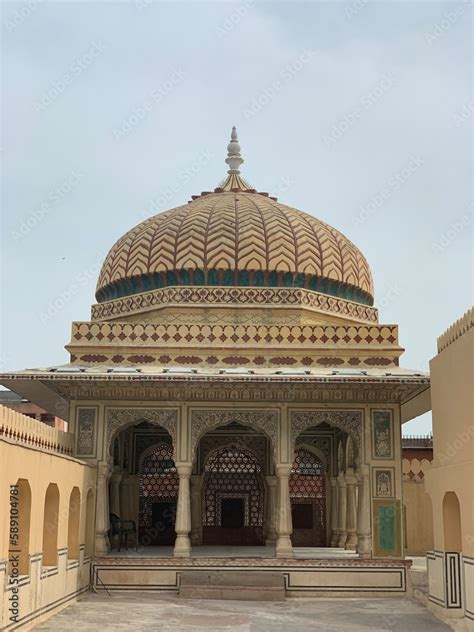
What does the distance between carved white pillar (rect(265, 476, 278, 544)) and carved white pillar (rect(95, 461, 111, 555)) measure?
152 inches

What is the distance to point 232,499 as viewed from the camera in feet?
55.0

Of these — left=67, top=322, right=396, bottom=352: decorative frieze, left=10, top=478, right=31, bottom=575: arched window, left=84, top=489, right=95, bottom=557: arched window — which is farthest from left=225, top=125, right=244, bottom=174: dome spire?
left=10, top=478, right=31, bottom=575: arched window

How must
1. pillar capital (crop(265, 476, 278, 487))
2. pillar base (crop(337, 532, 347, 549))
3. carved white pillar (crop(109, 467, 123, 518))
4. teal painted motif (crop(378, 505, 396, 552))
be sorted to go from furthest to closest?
pillar base (crop(337, 532, 347, 549)) → pillar capital (crop(265, 476, 278, 487)) → carved white pillar (crop(109, 467, 123, 518)) → teal painted motif (crop(378, 505, 396, 552))

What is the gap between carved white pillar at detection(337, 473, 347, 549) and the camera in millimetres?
16062

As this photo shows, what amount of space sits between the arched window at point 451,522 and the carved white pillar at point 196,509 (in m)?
6.64

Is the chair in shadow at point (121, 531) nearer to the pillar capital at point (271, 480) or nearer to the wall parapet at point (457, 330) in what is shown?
the pillar capital at point (271, 480)

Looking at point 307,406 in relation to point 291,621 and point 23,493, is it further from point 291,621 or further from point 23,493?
Answer: point 23,493

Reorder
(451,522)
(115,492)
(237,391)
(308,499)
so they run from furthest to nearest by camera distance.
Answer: (308,499), (115,492), (237,391), (451,522)

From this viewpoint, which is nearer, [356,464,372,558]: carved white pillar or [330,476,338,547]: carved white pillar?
[356,464,372,558]: carved white pillar

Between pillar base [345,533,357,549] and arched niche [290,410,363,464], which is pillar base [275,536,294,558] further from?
pillar base [345,533,357,549]

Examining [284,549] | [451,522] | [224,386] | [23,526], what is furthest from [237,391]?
[23,526]

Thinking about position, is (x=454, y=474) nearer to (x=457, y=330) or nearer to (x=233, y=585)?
(x=457, y=330)

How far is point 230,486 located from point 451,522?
6.93 meters

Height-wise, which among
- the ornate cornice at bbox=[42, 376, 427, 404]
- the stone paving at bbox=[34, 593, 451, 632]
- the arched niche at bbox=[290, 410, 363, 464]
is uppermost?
the ornate cornice at bbox=[42, 376, 427, 404]
